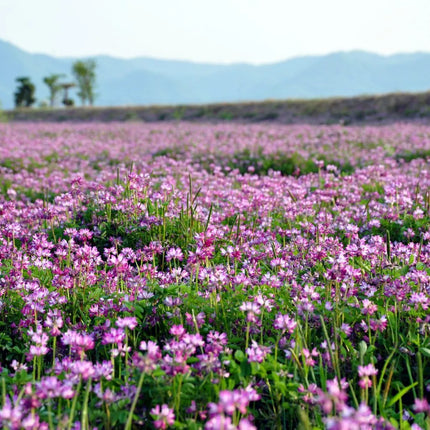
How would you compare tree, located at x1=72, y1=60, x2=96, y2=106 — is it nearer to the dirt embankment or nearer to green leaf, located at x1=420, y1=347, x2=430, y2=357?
the dirt embankment

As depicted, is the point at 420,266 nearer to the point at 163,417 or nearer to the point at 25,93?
the point at 163,417

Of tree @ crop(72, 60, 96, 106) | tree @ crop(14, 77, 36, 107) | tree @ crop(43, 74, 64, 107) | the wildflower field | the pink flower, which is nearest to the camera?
the pink flower

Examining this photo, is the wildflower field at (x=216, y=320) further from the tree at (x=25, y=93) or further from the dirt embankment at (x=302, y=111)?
the tree at (x=25, y=93)

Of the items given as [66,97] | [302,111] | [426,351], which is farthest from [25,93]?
[426,351]

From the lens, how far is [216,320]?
10.9ft

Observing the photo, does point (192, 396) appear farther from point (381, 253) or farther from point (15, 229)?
point (15, 229)

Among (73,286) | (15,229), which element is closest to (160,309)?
(73,286)

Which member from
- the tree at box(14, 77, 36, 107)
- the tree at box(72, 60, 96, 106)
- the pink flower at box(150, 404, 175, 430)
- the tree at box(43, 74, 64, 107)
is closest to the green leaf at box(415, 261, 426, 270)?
the pink flower at box(150, 404, 175, 430)

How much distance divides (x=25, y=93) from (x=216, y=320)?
95.3 metres

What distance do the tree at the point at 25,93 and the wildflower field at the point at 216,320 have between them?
3546 inches

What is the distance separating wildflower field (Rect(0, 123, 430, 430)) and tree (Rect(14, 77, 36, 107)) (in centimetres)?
9007

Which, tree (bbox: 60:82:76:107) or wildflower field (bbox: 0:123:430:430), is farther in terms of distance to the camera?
tree (bbox: 60:82:76:107)

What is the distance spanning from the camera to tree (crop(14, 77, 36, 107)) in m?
87.4

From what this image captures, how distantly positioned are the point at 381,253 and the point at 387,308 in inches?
26.5
